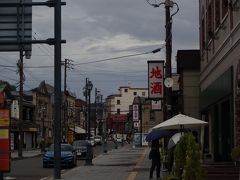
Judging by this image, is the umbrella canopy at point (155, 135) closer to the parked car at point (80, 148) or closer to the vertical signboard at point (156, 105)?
the vertical signboard at point (156, 105)

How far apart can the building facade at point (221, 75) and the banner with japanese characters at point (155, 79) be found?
2.28 m

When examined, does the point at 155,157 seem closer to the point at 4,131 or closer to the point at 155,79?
the point at 4,131

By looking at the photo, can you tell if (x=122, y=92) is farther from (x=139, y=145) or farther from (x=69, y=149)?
(x=69, y=149)

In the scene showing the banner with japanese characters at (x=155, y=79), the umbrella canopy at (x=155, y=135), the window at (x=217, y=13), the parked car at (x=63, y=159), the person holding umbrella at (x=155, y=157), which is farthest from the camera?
the parked car at (x=63, y=159)

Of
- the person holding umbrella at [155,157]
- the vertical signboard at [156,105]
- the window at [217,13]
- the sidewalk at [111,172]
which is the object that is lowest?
the sidewalk at [111,172]

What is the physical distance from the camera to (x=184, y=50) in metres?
38.7

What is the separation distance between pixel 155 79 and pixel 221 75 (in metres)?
8.24

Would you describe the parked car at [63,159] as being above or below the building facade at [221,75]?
below

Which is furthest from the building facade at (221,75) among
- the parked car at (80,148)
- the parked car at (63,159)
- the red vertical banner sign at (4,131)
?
the parked car at (80,148)

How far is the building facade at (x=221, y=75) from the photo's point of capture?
20.2m

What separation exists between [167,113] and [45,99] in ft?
Answer: 227

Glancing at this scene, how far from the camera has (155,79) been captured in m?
31.9

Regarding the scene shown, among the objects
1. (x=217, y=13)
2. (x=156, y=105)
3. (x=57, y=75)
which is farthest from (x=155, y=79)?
(x=156, y=105)

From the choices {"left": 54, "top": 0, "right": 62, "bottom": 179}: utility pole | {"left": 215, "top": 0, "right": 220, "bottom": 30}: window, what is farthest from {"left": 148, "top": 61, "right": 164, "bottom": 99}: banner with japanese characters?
{"left": 54, "top": 0, "right": 62, "bottom": 179}: utility pole
